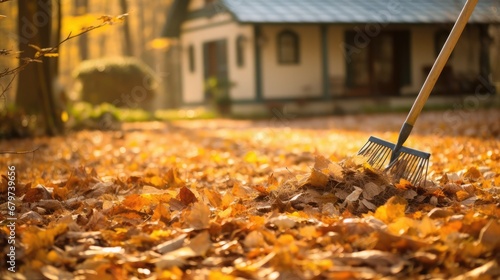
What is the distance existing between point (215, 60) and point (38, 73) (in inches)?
518

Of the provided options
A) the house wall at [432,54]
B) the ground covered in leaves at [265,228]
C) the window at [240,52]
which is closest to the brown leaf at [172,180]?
the ground covered in leaves at [265,228]

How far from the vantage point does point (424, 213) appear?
321 cm

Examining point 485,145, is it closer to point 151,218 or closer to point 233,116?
point 151,218

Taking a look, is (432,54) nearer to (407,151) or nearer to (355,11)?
(355,11)

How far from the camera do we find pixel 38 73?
1041cm

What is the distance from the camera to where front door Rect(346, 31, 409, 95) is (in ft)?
73.4

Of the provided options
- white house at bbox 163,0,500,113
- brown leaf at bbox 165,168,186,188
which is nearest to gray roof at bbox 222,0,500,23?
white house at bbox 163,0,500,113

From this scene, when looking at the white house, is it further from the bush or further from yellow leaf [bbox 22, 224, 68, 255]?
yellow leaf [bbox 22, 224, 68, 255]

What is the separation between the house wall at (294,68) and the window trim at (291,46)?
0.30 ft

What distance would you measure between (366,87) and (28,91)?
12650 millimetres

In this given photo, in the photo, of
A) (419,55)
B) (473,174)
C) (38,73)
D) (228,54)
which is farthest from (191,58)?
(473,174)

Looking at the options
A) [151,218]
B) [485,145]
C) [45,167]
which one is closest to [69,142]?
[45,167]

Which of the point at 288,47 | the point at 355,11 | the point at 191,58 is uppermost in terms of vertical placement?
the point at 355,11

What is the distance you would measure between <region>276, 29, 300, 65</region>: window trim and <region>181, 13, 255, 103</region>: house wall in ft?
3.20
